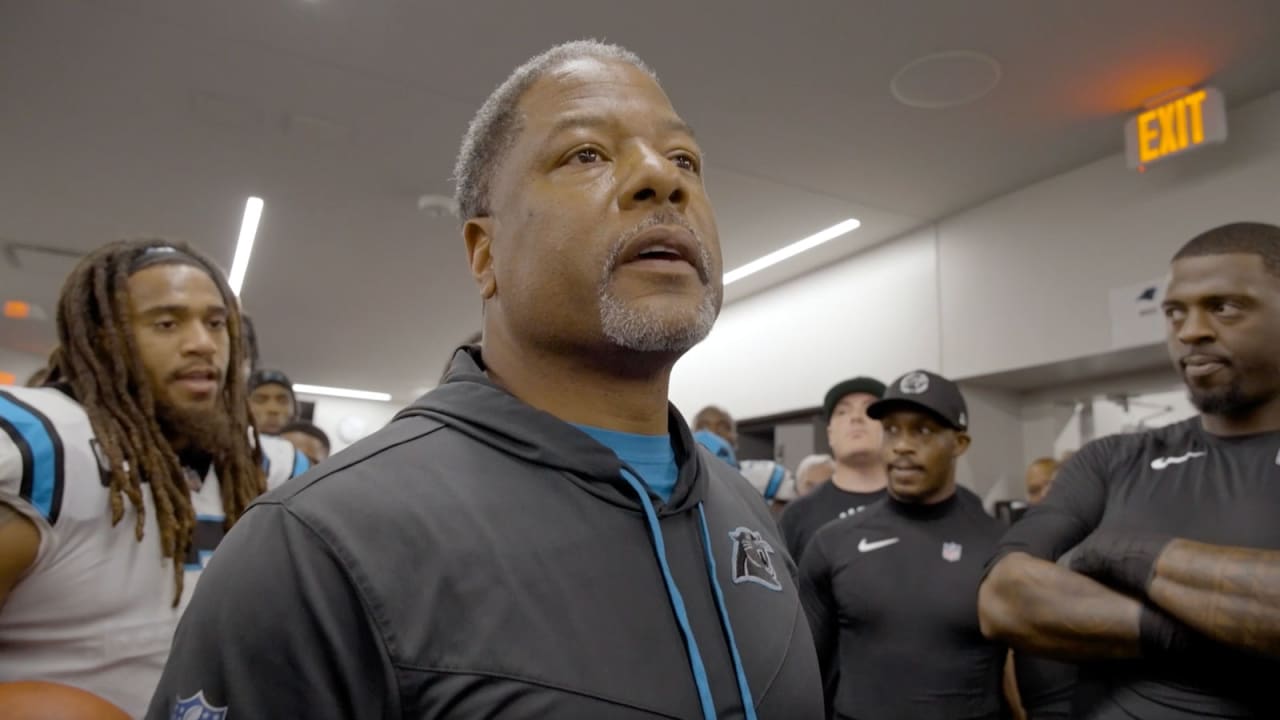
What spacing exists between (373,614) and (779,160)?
460cm

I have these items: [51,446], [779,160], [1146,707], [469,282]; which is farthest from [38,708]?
[469,282]

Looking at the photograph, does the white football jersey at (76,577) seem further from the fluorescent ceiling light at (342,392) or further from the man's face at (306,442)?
the fluorescent ceiling light at (342,392)

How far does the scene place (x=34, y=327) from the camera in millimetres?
9719

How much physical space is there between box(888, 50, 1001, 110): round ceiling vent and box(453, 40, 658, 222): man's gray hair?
3119 mm

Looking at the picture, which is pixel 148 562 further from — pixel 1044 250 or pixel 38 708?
pixel 1044 250

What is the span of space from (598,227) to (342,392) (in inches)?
552

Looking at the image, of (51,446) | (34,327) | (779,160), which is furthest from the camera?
(34,327)

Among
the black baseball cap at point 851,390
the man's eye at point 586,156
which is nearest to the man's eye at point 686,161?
the man's eye at point 586,156

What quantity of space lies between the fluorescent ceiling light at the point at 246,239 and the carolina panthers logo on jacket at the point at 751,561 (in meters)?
4.98

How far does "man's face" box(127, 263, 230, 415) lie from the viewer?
6.05ft

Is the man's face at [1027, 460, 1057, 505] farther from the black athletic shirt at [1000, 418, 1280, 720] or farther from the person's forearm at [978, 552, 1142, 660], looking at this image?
the person's forearm at [978, 552, 1142, 660]

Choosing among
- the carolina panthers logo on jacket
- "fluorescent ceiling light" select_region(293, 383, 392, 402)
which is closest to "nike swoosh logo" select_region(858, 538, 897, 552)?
the carolina panthers logo on jacket

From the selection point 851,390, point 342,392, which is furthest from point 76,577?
point 342,392

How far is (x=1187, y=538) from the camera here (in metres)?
1.58
